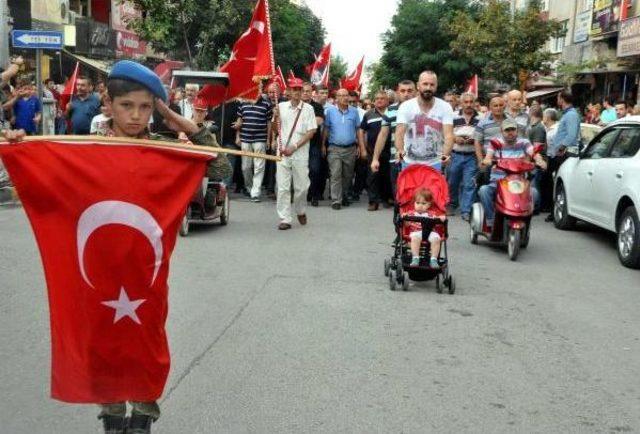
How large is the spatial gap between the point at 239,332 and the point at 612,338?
2763 millimetres

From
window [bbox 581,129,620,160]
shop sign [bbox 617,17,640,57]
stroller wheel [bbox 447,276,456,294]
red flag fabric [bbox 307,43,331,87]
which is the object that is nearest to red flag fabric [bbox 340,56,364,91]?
red flag fabric [bbox 307,43,331,87]

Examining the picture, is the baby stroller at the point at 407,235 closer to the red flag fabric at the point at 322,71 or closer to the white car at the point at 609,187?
the white car at the point at 609,187

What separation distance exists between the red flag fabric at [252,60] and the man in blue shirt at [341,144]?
3.17m

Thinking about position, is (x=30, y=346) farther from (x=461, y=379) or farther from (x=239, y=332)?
(x=461, y=379)

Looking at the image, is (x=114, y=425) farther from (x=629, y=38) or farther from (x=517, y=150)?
(x=629, y=38)

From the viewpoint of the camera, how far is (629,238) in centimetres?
970

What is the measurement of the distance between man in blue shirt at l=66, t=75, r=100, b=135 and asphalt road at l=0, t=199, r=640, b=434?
436cm

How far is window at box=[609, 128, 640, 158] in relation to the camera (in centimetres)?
1024

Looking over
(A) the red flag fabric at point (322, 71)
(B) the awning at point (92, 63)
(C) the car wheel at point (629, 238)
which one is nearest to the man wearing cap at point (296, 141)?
(C) the car wheel at point (629, 238)

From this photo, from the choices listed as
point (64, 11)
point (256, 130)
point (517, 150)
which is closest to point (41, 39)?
point (256, 130)

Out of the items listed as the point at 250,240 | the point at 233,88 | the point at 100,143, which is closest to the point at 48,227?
the point at 100,143

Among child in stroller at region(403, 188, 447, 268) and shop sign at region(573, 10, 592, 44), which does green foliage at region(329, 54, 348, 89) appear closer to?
shop sign at region(573, 10, 592, 44)

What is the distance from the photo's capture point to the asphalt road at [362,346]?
4688 mm

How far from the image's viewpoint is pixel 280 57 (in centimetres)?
4622
